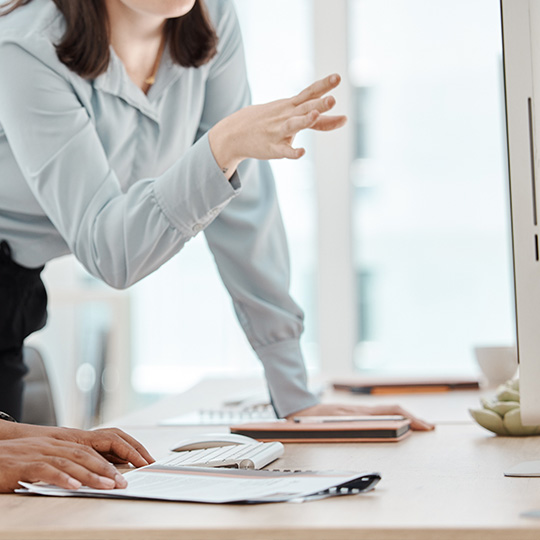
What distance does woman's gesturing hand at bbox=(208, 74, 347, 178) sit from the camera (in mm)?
963

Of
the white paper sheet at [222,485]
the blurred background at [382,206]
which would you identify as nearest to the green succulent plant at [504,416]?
the white paper sheet at [222,485]

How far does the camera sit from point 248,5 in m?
3.87

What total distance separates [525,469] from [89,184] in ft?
2.23

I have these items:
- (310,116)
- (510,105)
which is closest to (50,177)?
(310,116)

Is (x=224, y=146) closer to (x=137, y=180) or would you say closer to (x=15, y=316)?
(x=137, y=180)

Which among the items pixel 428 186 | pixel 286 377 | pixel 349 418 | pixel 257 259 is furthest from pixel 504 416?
pixel 428 186

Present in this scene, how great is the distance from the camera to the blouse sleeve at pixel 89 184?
1.07m

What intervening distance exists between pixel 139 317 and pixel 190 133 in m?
2.63

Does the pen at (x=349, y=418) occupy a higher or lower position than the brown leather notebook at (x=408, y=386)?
higher

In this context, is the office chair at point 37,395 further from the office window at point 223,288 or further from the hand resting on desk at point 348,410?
the office window at point 223,288

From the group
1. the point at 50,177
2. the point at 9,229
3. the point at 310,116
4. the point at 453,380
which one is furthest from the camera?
the point at 453,380

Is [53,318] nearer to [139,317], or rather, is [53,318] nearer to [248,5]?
[139,317]

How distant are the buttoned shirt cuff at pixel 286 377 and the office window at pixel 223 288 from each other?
2.35 m

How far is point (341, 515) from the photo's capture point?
66cm
